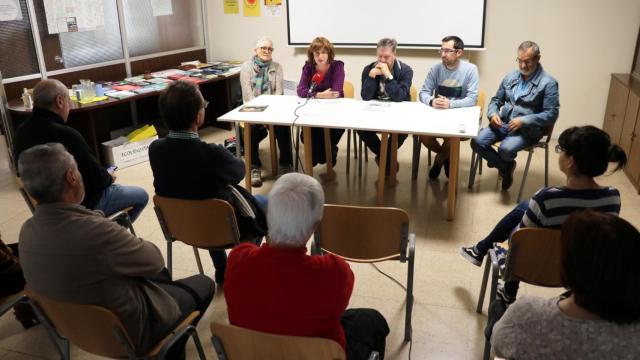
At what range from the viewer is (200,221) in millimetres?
2340

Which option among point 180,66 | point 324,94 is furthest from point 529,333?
point 180,66

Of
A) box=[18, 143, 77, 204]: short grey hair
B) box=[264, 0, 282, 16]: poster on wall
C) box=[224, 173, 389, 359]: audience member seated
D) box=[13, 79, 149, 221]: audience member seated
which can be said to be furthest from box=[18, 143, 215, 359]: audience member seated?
box=[264, 0, 282, 16]: poster on wall

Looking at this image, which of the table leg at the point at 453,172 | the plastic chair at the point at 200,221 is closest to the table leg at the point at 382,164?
the table leg at the point at 453,172

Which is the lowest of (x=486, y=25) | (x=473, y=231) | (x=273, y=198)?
(x=473, y=231)

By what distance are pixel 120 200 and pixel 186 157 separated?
2.79 feet

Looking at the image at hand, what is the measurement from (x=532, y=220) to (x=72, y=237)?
174 cm

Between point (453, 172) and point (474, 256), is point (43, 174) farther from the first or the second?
point (453, 172)

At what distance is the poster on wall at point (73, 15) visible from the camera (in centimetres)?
434

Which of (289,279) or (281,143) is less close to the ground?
(289,279)

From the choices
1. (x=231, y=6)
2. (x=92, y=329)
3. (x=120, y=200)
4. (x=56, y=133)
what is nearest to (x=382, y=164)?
(x=120, y=200)

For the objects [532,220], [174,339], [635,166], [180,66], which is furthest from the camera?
[180,66]

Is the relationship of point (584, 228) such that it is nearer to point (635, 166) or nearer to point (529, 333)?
point (529, 333)

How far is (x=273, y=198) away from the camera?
1.53 meters

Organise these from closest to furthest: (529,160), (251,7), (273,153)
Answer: (529,160) → (273,153) → (251,7)
